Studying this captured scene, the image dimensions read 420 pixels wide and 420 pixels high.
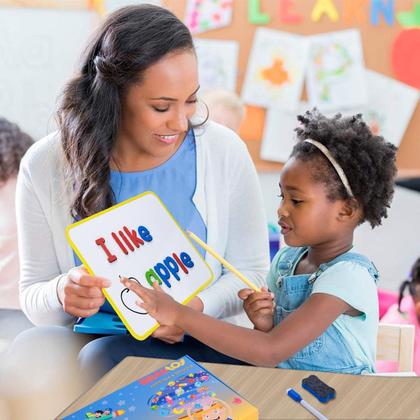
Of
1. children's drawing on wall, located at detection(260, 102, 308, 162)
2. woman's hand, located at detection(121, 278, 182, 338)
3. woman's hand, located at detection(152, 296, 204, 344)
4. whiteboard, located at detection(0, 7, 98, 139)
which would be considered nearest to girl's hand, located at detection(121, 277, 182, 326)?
woman's hand, located at detection(121, 278, 182, 338)

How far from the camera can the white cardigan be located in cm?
133

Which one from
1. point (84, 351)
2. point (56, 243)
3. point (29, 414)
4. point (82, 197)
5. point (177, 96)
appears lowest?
point (29, 414)

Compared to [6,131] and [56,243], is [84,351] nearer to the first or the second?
[56,243]

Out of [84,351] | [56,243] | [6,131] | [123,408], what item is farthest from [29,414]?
[6,131]

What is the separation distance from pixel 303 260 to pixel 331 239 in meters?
0.09

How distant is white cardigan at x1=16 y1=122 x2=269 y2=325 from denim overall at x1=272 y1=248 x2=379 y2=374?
13 centimetres

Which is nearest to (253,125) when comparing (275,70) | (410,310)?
(275,70)

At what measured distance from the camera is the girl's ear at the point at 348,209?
3.83 ft

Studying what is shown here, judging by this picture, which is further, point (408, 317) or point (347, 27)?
point (347, 27)

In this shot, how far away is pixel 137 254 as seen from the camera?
992 mm

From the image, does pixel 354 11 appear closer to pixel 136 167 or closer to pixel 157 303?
pixel 136 167

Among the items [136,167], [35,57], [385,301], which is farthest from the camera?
[35,57]

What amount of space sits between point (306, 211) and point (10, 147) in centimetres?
112

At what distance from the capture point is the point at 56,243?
4.43 feet
